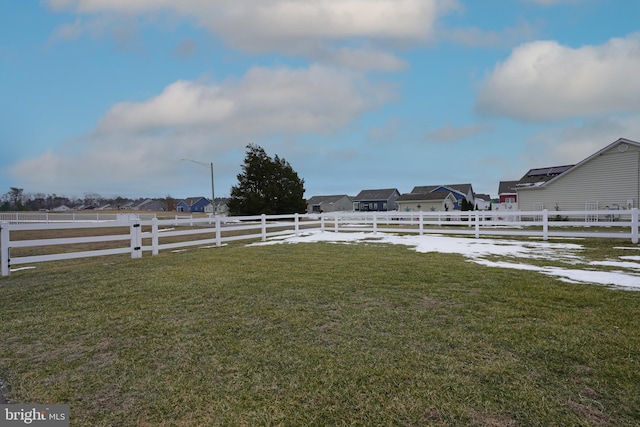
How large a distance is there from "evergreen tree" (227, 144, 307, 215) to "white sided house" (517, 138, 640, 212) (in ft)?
79.1

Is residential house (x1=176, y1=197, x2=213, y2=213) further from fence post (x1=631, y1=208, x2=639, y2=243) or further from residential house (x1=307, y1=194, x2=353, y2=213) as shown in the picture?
fence post (x1=631, y1=208, x2=639, y2=243)

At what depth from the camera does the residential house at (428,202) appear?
4791 centimetres

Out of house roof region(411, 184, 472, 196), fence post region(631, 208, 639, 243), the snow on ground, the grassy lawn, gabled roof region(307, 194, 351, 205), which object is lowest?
the snow on ground

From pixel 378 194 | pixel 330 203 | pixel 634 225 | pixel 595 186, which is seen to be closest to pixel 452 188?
pixel 378 194

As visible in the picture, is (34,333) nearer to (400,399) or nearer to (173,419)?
(173,419)

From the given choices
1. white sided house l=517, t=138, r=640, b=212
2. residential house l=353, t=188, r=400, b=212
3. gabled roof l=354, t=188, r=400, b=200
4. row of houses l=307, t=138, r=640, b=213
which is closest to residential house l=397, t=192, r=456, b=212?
residential house l=353, t=188, r=400, b=212

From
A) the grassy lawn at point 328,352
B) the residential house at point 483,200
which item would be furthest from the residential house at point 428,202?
the grassy lawn at point 328,352

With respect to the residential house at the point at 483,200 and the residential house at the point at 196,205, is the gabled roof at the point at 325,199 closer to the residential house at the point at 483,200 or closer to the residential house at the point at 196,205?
the residential house at the point at 483,200

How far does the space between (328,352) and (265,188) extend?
37124 mm

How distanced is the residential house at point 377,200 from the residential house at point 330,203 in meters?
5.82

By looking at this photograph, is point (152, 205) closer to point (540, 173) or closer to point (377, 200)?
point (377, 200)

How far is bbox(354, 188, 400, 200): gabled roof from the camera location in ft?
214

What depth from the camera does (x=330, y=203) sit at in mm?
72750

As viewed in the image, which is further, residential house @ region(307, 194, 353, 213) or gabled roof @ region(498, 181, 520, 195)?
residential house @ region(307, 194, 353, 213)
